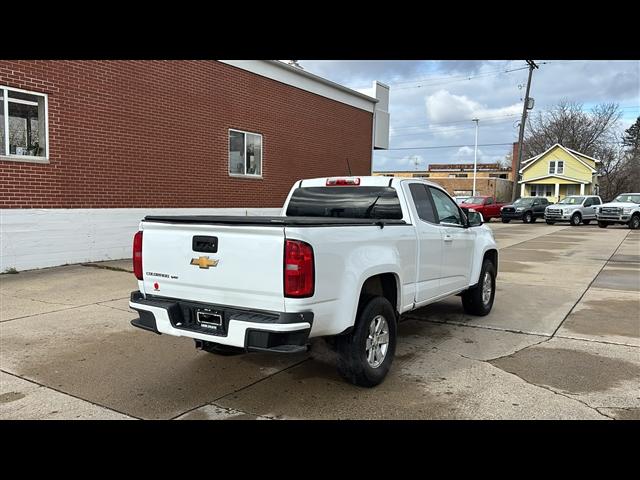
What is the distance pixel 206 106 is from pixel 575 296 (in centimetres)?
1002

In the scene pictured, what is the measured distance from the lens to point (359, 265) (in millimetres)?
4176

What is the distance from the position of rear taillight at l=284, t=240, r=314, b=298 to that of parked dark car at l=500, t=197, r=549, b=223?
32.6 m

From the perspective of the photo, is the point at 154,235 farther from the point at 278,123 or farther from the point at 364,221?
the point at 278,123

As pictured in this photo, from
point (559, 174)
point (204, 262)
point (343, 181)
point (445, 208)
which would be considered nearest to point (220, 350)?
point (204, 262)

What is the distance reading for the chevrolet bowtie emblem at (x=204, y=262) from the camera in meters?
3.96

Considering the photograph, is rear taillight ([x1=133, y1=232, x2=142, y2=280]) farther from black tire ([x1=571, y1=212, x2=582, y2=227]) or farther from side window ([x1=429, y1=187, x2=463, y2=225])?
black tire ([x1=571, y1=212, x2=582, y2=227])

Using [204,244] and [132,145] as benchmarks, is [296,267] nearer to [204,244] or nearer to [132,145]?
[204,244]

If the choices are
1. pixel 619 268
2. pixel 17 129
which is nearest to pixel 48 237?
pixel 17 129

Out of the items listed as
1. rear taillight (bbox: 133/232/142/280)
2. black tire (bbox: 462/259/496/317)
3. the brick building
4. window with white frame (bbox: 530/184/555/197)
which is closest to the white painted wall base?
the brick building

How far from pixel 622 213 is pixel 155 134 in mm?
25982

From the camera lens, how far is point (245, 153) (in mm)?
15211

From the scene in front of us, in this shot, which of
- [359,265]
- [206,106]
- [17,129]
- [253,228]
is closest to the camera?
[253,228]

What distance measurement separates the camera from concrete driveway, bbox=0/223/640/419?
4051 mm

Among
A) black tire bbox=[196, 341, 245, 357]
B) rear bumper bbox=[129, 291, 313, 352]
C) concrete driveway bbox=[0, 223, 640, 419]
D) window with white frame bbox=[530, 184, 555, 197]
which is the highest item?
window with white frame bbox=[530, 184, 555, 197]
